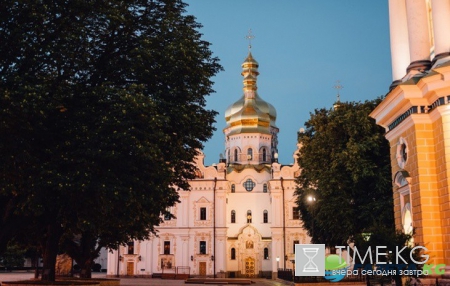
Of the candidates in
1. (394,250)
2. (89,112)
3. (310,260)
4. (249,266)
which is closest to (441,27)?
(394,250)

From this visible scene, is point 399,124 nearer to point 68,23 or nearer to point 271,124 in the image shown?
point 68,23

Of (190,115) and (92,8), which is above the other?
(92,8)

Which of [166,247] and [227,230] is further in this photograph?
[227,230]

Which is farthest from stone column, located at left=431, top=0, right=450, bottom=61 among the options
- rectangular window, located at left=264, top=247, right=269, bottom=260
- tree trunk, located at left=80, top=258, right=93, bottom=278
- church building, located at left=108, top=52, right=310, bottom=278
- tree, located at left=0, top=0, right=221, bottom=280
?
rectangular window, located at left=264, top=247, right=269, bottom=260

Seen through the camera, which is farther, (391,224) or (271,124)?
(271,124)

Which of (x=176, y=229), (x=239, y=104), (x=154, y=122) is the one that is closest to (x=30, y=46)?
(x=154, y=122)

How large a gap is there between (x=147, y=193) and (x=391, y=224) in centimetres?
1427

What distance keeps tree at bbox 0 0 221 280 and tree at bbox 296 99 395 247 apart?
11.5 m

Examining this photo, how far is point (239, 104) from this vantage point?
2842 inches

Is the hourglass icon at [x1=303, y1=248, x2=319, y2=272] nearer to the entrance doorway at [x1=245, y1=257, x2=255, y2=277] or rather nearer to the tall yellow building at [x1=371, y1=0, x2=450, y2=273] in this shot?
the tall yellow building at [x1=371, y1=0, x2=450, y2=273]

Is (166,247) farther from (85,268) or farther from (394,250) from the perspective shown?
(394,250)

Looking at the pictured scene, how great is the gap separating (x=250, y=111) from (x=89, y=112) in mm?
53623

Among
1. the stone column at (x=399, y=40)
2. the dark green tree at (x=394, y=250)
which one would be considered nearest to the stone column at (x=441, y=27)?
the stone column at (x=399, y=40)

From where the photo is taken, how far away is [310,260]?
2095cm
